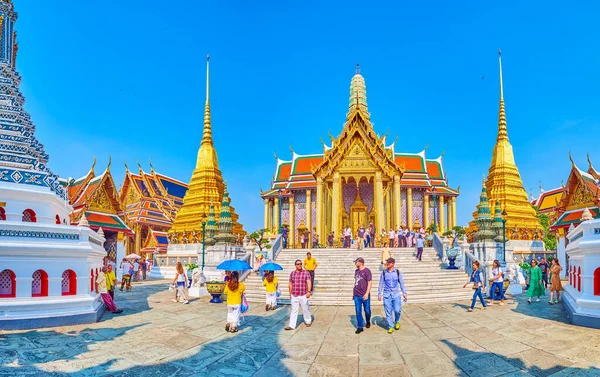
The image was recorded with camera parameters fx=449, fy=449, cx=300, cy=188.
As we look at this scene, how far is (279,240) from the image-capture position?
2186 cm

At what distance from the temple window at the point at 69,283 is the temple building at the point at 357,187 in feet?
59.8

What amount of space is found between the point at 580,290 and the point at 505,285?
180 inches

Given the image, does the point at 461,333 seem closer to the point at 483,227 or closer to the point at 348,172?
the point at 483,227

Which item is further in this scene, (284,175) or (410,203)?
(284,175)

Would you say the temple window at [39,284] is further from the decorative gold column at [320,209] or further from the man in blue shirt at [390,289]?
the decorative gold column at [320,209]

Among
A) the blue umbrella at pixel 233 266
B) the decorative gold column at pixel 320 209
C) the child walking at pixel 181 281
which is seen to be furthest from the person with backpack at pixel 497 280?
the decorative gold column at pixel 320 209

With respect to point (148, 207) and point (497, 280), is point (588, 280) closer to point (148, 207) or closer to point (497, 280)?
point (497, 280)

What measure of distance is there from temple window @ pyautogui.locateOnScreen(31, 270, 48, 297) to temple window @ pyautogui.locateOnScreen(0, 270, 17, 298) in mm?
371

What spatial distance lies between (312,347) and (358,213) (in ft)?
75.2

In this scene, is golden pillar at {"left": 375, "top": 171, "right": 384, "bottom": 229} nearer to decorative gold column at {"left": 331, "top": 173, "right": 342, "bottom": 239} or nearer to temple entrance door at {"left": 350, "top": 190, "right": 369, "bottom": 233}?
decorative gold column at {"left": 331, "top": 173, "right": 342, "bottom": 239}

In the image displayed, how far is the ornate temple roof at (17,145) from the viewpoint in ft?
43.7

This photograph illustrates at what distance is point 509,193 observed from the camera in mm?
29641

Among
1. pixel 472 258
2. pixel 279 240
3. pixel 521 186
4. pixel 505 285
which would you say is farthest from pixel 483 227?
pixel 521 186

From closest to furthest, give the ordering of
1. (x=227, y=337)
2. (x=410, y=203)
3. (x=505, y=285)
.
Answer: (x=227, y=337)
(x=505, y=285)
(x=410, y=203)
